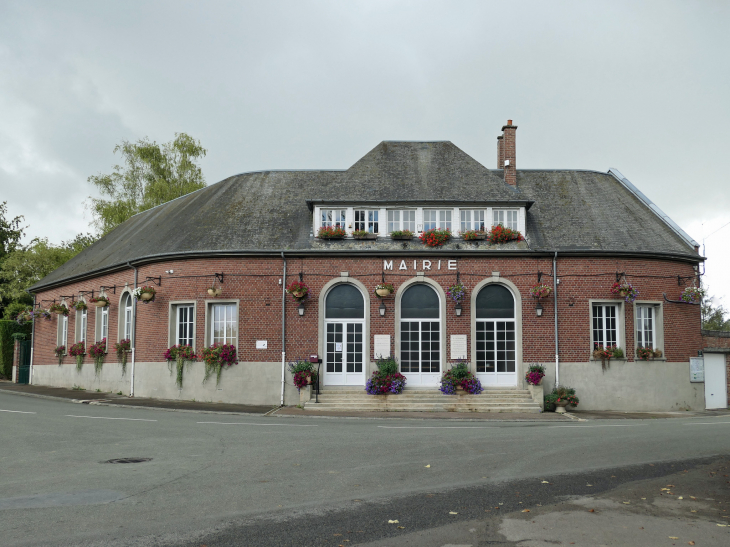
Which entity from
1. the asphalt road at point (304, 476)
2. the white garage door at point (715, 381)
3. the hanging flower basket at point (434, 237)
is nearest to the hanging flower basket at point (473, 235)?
the hanging flower basket at point (434, 237)

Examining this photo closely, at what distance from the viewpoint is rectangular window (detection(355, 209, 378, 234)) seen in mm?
23109

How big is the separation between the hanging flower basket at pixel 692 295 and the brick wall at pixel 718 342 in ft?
5.21

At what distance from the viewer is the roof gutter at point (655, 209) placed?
24114mm

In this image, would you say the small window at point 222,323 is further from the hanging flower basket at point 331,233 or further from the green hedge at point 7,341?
the green hedge at point 7,341

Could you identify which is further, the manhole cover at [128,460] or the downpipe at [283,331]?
the downpipe at [283,331]

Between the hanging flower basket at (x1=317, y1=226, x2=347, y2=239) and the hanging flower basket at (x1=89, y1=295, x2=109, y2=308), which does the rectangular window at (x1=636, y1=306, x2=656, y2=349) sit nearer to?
the hanging flower basket at (x1=317, y1=226, x2=347, y2=239)

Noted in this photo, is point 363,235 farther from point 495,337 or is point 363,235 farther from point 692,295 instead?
point 692,295

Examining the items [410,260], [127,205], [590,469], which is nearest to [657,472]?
[590,469]

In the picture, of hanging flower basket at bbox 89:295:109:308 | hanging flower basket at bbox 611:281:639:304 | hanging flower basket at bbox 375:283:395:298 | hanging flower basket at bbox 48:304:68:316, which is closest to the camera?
hanging flower basket at bbox 375:283:395:298

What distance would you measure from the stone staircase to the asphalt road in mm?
4271

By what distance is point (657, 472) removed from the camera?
9719 mm

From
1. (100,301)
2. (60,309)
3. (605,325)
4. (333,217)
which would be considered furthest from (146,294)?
(605,325)

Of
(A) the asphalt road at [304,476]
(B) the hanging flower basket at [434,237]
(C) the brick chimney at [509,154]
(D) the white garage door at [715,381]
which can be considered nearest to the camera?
(A) the asphalt road at [304,476]

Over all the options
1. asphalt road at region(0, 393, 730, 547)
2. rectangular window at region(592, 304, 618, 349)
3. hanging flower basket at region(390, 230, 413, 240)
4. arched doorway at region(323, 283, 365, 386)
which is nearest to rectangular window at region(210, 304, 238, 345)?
arched doorway at region(323, 283, 365, 386)
